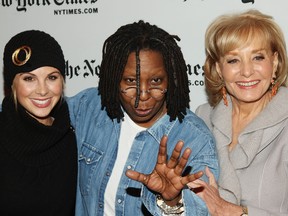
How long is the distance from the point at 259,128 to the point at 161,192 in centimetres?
66

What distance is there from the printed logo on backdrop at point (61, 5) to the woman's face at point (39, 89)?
2.58 feet

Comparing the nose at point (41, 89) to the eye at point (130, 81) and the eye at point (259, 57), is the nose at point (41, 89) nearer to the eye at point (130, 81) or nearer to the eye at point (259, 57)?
the eye at point (130, 81)

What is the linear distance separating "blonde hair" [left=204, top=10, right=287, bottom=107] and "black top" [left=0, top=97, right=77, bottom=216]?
2.58ft

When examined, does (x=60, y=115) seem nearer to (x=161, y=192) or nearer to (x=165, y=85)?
(x=165, y=85)

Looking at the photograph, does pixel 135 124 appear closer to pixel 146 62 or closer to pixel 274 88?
pixel 146 62

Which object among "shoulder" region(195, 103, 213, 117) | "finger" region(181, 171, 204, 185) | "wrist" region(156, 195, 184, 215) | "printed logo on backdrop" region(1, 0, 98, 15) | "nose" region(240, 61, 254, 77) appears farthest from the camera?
"printed logo on backdrop" region(1, 0, 98, 15)

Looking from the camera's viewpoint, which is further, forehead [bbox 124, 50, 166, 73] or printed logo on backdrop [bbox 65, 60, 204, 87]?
printed logo on backdrop [bbox 65, 60, 204, 87]

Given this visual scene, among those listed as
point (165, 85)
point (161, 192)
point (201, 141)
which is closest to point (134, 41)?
point (165, 85)

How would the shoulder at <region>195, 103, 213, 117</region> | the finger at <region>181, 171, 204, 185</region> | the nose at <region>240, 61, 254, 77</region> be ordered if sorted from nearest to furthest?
the finger at <region>181, 171, 204, 185</region>, the nose at <region>240, 61, 254, 77</region>, the shoulder at <region>195, 103, 213, 117</region>

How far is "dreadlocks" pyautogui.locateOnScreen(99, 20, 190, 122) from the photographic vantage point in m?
2.06

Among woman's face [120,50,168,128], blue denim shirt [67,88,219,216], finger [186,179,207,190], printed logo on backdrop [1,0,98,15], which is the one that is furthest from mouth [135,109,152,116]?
printed logo on backdrop [1,0,98,15]

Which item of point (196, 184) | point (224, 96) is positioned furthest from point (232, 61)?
point (196, 184)

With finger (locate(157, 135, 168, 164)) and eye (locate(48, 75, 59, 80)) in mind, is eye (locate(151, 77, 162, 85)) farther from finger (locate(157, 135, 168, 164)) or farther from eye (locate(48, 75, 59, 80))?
eye (locate(48, 75, 59, 80))

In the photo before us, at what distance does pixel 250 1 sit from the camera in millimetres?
2602
